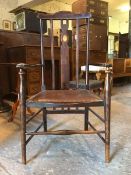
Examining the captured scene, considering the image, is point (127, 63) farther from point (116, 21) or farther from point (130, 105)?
point (116, 21)

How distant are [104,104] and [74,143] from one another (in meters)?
0.49

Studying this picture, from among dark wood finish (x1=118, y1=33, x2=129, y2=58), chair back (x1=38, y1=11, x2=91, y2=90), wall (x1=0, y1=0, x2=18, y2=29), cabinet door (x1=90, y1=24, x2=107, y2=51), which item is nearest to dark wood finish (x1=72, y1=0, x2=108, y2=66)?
cabinet door (x1=90, y1=24, x2=107, y2=51)

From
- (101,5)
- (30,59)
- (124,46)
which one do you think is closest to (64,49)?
(30,59)

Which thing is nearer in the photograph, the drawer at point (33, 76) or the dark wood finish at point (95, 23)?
the drawer at point (33, 76)

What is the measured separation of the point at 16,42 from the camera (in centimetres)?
344

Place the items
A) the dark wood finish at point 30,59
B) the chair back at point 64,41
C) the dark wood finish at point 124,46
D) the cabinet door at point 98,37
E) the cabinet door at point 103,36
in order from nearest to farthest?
the chair back at point 64,41 → the dark wood finish at point 30,59 → the cabinet door at point 98,37 → the cabinet door at point 103,36 → the dark wood finish at point 124,46

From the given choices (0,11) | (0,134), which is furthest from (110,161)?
(0,11)

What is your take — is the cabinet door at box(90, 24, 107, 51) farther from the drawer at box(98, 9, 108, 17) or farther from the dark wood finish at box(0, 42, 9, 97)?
the dark wood finish at box(0, 42, 9, 97)

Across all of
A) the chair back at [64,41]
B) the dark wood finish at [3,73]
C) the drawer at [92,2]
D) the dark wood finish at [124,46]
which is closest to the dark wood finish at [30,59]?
the dark wood finish at [3,73]

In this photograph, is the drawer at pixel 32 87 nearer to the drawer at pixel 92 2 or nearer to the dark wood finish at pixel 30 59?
the dark wood finish at pixel 30 59

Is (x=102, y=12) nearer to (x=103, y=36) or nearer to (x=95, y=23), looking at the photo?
(x=95, y=23)

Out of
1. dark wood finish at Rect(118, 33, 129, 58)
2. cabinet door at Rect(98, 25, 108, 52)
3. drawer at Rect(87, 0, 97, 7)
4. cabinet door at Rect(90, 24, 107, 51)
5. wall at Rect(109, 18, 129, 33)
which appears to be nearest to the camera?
drawer at Rect(87, 0, 97, 7)

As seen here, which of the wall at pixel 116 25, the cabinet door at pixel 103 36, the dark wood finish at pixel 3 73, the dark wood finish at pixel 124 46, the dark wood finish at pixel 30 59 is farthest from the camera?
the wall at pixel 116 25

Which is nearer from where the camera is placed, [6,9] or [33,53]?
[33,53]
